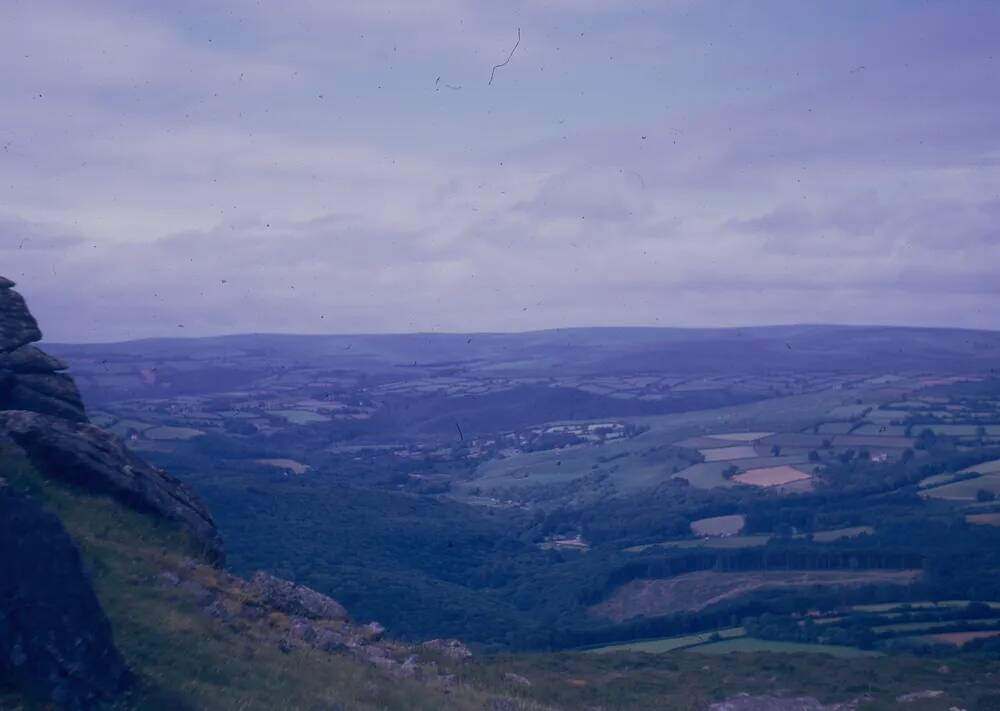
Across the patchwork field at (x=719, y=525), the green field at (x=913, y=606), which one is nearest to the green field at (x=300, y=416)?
the patchwork field at (x=719, y=525)

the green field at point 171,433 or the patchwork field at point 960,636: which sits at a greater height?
the green field at point 171,433

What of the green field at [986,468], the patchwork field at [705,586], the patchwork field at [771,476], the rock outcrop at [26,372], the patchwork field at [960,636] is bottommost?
the patchwork field at [705,586]

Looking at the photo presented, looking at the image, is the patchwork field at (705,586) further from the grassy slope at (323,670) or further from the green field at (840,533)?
the grassy slope at (323,670)

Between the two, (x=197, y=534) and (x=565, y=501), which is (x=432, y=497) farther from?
(x=197, y=534)

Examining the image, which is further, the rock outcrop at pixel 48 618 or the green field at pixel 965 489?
the green field at pixel 965 489

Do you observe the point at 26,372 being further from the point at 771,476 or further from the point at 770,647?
the point at 771,476

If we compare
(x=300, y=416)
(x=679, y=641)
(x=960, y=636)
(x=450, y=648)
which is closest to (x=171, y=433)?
(x=300, y=416)

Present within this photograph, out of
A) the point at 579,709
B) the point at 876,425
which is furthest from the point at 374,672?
the point at 876,425
